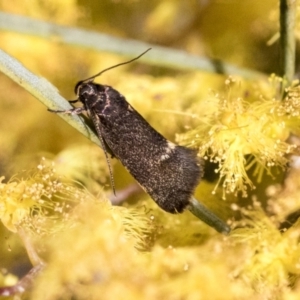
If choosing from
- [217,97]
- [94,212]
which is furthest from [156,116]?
[94,212]

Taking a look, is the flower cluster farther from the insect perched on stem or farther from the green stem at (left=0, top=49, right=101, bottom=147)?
the green stem at (left=0, top=49, right=101, bottom=147)

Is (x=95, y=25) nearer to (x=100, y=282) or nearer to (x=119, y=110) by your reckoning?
(x=119, y=110)

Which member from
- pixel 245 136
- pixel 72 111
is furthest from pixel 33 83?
pixel 245 136

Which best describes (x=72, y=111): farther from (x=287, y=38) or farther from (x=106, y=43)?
(x=287, y=38)

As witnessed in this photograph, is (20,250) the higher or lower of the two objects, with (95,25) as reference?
lower

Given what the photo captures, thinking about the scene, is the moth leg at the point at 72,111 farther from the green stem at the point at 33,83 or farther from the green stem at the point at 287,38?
the green stem at the point at 287,38
